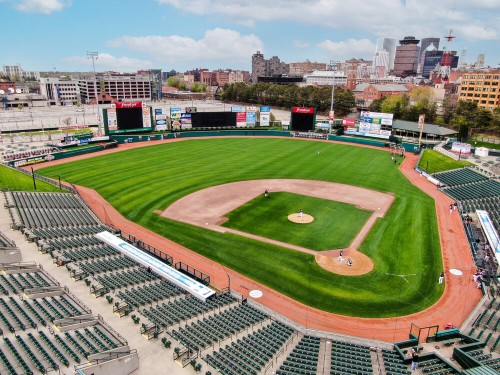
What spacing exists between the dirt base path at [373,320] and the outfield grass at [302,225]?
7.78 metres

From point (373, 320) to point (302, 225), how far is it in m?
15.5

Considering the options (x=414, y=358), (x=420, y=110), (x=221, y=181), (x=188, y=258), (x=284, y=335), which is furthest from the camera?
(x=420, y=110)

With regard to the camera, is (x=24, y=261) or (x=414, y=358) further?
(x=24, y=261)

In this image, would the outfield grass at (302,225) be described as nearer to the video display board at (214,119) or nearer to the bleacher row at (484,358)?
the bleacher row at (484,358)

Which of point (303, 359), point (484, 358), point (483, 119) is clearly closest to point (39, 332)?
point (303, 359)

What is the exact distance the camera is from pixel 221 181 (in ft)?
182

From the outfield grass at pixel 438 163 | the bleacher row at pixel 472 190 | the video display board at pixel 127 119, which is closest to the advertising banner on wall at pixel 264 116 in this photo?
the video display board at pixel 127 119

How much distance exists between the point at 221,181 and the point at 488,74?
130623 mm

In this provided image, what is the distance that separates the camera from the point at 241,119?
98562 mm

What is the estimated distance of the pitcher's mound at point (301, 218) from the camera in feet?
134

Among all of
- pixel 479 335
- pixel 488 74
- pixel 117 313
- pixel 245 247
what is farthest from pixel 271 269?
pixel 488 74

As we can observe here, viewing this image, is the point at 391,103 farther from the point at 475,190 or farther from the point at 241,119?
the point at 475,190

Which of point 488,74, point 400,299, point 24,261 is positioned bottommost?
point 400,299

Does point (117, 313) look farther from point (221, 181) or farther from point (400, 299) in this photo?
point (221, 181)
